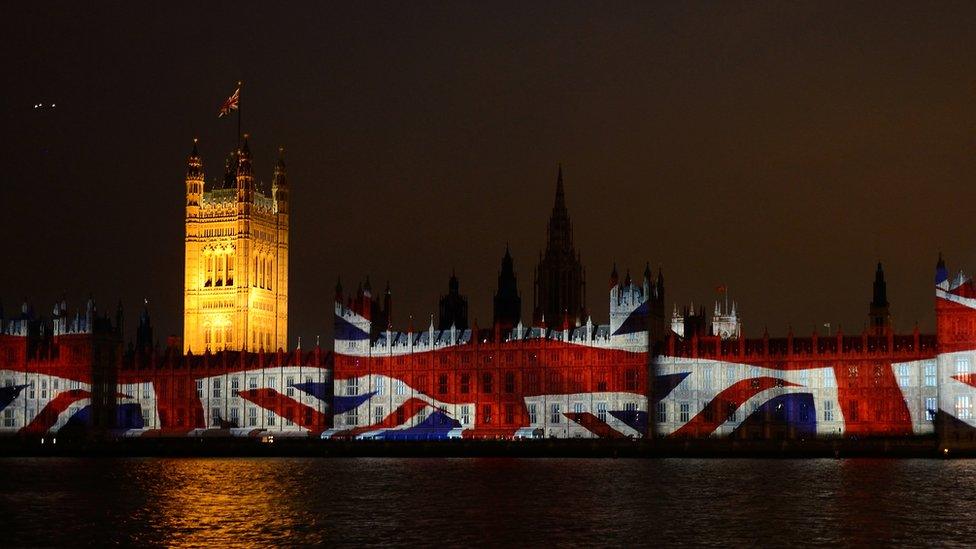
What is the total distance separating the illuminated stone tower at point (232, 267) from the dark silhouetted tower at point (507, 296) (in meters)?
28.3

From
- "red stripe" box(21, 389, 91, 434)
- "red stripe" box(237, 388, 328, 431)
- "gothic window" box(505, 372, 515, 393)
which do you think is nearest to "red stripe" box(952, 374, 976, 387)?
"gothic window" box(505, 372, 515, 393)

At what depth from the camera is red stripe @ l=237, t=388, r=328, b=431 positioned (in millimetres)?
152000

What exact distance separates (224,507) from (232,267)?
346ft

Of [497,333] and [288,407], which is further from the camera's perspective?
[288,407]

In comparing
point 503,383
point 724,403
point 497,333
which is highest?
point 497,333

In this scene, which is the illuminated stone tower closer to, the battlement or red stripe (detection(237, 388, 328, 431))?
red stripe (detection(237, 388, 328, 431))

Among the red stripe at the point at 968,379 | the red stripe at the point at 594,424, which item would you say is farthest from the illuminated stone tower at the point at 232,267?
the red stripe at the point at 968,379

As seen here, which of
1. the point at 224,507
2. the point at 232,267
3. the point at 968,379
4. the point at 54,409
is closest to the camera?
the point at 224,507

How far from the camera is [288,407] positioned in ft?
503

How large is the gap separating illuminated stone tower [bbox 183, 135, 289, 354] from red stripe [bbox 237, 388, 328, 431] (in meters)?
27.3

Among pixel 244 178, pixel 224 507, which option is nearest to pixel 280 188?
pixel 244 178

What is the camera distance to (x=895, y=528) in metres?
71.8

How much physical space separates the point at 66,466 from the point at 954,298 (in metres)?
68.1

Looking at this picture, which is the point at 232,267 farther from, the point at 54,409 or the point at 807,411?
the point at 807,411
